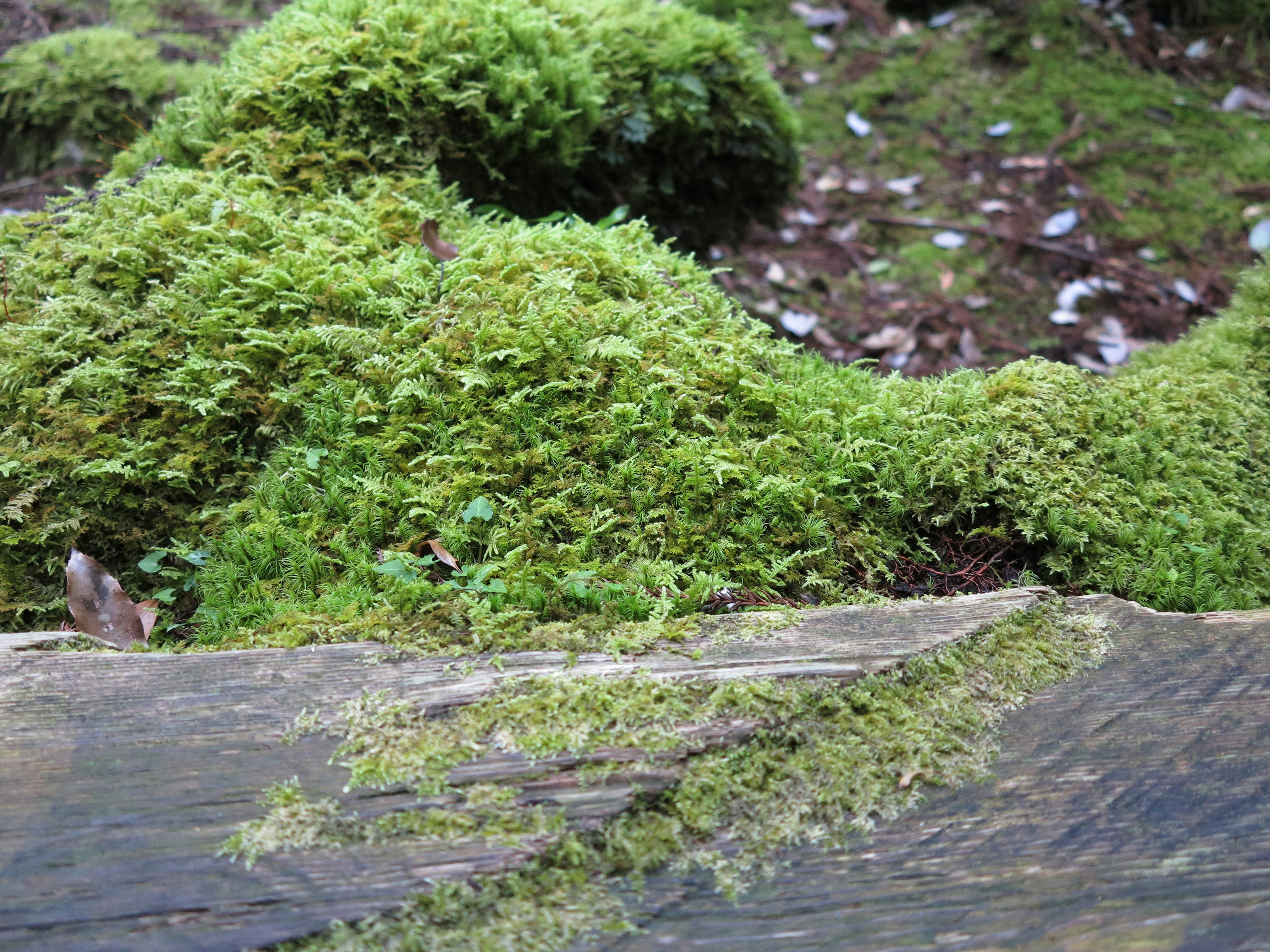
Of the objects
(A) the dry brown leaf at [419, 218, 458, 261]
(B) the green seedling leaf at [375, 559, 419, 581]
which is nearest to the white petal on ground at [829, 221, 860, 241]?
(A) the dry brown leaf at [419, 218, 458, 261]

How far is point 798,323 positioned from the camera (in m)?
4.76

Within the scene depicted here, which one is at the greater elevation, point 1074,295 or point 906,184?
point 906,184

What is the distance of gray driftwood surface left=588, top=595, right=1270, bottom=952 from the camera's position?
1.25m

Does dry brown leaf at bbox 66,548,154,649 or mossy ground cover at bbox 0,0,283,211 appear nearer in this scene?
dry brown leaf at bbox 66,548,154,649

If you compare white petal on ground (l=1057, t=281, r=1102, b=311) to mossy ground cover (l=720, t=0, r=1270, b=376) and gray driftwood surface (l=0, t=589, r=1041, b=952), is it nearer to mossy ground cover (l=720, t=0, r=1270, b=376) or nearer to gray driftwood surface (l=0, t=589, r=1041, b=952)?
mossy ground cover (l=720, t=0, r=1270, b=376)

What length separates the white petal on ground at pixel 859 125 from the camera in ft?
20.5

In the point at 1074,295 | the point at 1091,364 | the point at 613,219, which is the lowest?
the point at 1091,364

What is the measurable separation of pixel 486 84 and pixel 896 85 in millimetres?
4647

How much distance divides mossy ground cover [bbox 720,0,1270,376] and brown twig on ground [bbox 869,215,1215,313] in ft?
0.09

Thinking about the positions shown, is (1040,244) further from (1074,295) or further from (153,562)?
(153,562)

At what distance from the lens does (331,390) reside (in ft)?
7.14

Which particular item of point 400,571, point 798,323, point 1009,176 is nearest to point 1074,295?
point 1009,176

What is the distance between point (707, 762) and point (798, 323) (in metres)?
3.72

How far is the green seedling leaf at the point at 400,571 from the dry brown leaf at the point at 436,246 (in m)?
1.18
